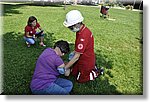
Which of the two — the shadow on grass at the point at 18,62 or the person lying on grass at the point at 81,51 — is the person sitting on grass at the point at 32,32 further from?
the person lying on grass at the point at 81,51

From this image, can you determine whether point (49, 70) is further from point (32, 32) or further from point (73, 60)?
point (32, 32)

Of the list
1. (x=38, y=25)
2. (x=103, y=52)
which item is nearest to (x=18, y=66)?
(x=38, y=25)

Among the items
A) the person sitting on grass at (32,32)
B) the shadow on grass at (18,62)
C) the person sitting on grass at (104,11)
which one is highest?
the person sitting on grass at (104,11)

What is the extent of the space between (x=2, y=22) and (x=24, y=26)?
0.31 metres

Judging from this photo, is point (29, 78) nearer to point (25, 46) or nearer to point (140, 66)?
point (25, 46)

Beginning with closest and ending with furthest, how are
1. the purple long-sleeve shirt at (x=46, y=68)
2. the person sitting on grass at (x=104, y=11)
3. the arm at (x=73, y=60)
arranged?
the purple long-sleeve shirt at (x=46, y=68) < the arm at (x=73, y=60) < the person sitting on grass at (x=104, y=11)

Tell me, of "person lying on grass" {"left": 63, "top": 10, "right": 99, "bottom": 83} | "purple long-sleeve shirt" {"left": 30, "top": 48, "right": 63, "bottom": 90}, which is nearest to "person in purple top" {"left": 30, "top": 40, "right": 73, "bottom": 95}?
"purple long-sleeve shirt" {"left": 30, "top": 48, "right": 63, "bottom": 90}

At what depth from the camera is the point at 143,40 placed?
2779 millimetres

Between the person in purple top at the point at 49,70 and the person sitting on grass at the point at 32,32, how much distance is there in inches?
38.0

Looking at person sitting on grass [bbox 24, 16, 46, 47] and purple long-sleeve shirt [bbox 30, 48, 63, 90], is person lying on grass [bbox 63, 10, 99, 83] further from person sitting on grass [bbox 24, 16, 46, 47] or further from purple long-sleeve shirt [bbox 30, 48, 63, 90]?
person sitting on grass [bbox 24, 16, 46, 47]

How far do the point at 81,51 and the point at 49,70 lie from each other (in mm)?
313

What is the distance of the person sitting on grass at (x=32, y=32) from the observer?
3.27 metres

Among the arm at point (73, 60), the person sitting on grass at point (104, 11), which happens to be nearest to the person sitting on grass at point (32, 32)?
the person sitting on grass at point (104, 11)

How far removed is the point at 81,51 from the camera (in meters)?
2.42
